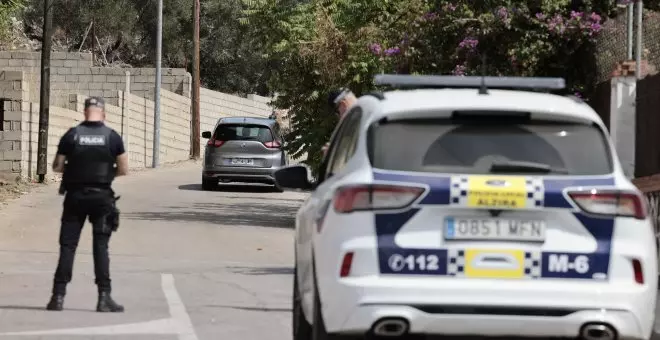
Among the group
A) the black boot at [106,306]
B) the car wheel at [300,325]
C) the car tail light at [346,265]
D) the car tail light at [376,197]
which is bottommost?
the black boot at [106,306]

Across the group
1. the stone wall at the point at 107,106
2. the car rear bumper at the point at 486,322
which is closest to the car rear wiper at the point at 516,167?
the car rear bumper at the point at 486,322

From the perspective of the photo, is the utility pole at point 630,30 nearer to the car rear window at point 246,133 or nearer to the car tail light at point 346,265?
the car tail light at point 346,265

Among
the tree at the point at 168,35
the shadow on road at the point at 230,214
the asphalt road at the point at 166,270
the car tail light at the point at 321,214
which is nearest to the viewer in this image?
the car tail light at the point at 321,214

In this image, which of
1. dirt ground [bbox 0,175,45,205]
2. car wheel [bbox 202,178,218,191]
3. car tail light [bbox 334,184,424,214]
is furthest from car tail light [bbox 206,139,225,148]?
car tail light [bbox 334,184,424,214]

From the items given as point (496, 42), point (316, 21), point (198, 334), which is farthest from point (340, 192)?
point (316, 21)

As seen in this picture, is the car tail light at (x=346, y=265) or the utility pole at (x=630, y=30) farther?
the utility pole at (x=630, y=30)

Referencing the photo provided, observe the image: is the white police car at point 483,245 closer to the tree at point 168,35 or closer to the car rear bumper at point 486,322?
the car rear bumper at point 486,322

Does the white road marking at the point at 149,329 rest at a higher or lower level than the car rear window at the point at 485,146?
lower

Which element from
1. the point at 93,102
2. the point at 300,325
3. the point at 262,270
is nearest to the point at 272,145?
the point at 262,270

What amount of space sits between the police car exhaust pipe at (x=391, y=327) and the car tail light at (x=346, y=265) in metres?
0.29

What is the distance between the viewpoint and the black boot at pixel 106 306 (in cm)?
1247

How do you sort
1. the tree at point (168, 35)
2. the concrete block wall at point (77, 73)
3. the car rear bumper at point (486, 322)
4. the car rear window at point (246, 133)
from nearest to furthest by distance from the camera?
the car rear bumper at point (486, 322) → the car rear window at point (246, 133) → the concrete block wall at point (77, 73) → the tree at point (168, 35)

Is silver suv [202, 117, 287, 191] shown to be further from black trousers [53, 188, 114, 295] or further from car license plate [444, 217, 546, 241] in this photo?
car license plate [444, 217, 546, 241]

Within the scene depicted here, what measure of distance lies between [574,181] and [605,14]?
12.1 metres
